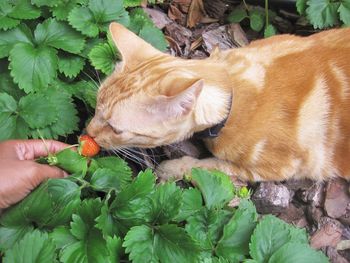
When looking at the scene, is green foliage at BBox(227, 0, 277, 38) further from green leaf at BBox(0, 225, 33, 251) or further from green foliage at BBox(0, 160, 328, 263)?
green leaf at BBox(0, 225, 33, 251)

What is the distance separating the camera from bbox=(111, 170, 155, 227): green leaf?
77.5 inches

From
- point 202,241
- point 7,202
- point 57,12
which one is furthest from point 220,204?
point 57,12

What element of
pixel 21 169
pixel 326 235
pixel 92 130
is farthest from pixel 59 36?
pixel 326 235

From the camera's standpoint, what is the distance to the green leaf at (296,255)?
6.51ft

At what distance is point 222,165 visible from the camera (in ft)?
8.00

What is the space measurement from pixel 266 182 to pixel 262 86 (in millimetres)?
489

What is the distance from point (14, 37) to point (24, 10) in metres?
0.14

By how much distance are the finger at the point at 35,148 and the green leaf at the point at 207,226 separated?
24.1 inches

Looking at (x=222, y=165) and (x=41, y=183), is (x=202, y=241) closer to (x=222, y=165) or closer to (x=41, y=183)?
(x=222, y=165)

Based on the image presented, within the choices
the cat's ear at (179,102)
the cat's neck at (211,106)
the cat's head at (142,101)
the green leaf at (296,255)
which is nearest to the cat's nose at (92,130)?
the cat's head at (142,101)

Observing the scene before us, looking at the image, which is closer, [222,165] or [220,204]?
[220,204]

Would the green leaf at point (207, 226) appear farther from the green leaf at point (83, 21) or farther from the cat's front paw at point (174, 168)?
the green leaf at point (83, 21)

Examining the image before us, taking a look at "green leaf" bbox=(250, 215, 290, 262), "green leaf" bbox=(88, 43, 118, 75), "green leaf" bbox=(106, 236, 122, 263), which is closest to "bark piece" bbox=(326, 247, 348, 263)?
"green leaf" bbox=(250, 215, 290, 262)

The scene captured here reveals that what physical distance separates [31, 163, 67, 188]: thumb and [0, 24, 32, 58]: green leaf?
0.72 m
